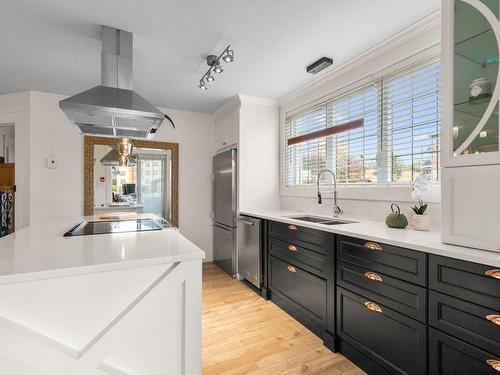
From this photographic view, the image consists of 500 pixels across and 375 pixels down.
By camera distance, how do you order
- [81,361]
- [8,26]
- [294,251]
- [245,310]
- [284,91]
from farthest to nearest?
[284,91] < [245,310] < [294,251] < [8,26] < [81,361]

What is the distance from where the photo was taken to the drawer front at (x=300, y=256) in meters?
2.13

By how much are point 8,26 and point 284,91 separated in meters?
2.66

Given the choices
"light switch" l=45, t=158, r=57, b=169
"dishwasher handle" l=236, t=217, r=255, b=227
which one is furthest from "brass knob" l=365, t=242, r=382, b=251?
"light switch" l=45, t=158, r=57, b=169

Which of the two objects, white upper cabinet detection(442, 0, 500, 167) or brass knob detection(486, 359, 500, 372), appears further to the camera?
white upper cabinet detection(442, 0, 500, 167)

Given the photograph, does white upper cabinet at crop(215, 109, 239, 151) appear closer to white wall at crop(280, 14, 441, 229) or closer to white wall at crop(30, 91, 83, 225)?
white wall at crop(280, 14, 441, 229)

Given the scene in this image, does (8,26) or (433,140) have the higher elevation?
(8,26)

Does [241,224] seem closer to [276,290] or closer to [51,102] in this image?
[276,290]

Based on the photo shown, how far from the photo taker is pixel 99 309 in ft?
3.62

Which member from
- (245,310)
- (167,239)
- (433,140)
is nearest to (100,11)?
(167,239)

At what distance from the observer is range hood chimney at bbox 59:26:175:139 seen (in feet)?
6.13

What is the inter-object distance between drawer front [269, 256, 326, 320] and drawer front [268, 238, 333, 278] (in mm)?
52

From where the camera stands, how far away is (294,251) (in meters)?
2.46

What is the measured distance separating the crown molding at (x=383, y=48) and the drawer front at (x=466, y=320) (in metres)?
1.83

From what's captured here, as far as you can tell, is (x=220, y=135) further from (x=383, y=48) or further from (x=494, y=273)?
(x=494, y=273)
